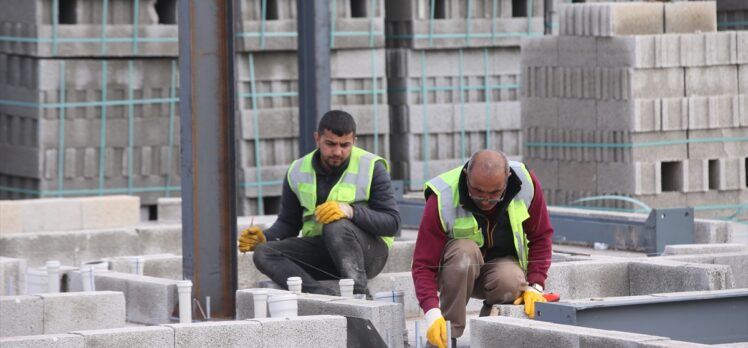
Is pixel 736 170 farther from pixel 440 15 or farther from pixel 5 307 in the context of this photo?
pixel 5 307

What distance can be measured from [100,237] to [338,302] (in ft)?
15.4

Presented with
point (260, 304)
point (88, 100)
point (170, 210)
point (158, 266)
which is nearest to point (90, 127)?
point (88, 100)

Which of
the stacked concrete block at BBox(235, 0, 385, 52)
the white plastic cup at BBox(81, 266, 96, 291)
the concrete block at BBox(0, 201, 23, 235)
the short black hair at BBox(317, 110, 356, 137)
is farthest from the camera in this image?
the stacked concrete block at BBox(235, 0, 385, 52)

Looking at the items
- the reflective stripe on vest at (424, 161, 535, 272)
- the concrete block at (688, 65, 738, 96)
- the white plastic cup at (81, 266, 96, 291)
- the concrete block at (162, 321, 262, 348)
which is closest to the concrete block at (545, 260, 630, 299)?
the reflective stripe on vest at (424, 161, 535, 272)

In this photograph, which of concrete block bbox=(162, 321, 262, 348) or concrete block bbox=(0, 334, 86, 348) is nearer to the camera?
concrete block bbox=(0, 334, 86, 348)

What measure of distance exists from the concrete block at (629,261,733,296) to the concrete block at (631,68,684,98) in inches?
178

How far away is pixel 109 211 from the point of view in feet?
48.8

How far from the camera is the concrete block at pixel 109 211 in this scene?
14789mm

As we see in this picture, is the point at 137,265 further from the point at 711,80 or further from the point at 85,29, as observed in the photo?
the point at 711,80

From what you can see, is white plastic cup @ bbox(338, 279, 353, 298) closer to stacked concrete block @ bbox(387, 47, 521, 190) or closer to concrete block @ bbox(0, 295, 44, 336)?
concrete block @ bbox(0, 295, 44, 336)

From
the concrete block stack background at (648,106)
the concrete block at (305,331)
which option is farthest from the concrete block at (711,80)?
the concrete block at (305,331)

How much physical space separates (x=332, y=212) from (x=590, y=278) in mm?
1916

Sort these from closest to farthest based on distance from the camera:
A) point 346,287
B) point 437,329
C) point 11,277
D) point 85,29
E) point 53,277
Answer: point 437,329
point 346,287
point 53,277
point 11,277
point 85,29

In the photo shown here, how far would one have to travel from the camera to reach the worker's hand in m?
8.73
